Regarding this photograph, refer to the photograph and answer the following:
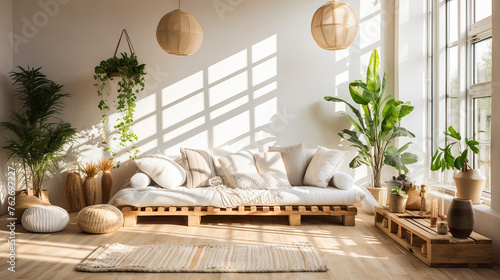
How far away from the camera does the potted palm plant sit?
5.83 m

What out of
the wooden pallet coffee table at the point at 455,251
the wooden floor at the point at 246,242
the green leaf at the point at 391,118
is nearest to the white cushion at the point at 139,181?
the wooden floor at the point at 246,242

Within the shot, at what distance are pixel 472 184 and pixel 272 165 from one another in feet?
7.76

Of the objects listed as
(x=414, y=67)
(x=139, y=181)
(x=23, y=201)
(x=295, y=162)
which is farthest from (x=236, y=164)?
(x=414, y=67)

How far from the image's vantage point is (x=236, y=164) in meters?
5.71

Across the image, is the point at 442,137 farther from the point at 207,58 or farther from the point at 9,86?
the point at 9,86

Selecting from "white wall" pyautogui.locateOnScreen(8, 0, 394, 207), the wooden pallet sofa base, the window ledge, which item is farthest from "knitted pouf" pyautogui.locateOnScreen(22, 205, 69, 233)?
the window ledge

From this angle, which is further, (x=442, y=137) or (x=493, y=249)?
(x=442, y=137)

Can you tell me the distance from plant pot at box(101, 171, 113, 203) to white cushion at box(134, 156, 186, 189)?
712mm

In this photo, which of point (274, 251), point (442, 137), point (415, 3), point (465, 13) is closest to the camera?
point (274, 251)

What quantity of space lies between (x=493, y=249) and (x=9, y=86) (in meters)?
6.15

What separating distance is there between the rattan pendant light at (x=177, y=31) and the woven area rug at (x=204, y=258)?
210cm

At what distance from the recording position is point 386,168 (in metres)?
6.46

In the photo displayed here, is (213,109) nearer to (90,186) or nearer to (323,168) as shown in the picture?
(323,168)

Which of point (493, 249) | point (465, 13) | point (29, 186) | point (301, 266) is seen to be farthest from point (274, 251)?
point (29, 186)
